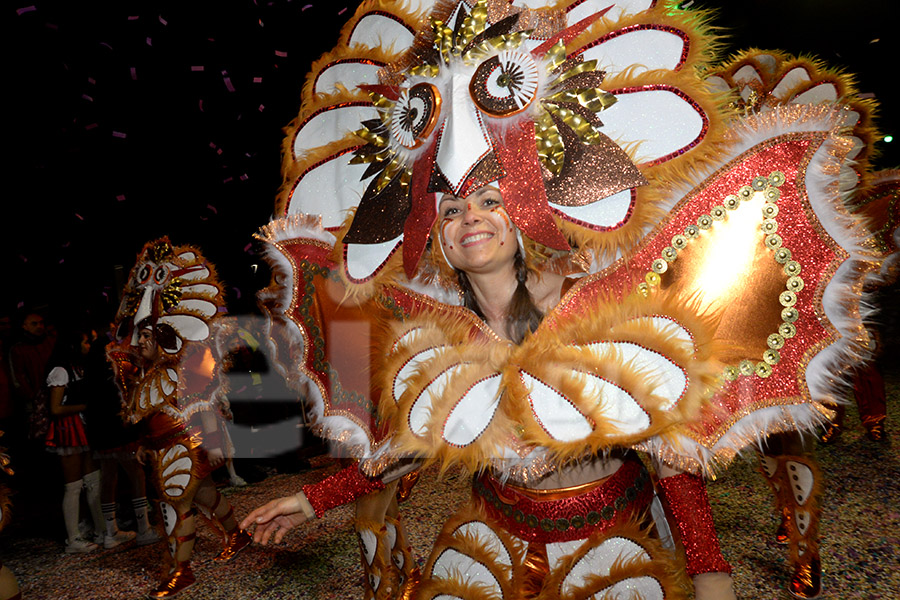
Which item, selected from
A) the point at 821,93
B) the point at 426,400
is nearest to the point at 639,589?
the point at 426,400

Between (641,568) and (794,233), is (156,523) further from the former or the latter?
(794,233)

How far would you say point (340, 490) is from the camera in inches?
57.2

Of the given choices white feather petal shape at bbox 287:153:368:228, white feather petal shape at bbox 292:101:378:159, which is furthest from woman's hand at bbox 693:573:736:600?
white feather petal shape at bbox 292:101:378:159

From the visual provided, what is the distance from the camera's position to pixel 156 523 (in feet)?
16.6

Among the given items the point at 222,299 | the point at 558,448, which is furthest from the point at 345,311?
the point at 222,299

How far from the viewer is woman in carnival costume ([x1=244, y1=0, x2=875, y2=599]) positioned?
3.52 ft

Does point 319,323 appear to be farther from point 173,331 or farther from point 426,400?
point 173,331

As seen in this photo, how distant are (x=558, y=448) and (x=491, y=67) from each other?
2.81ft

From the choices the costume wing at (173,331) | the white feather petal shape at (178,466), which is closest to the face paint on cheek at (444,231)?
the costume wing at (173,331)

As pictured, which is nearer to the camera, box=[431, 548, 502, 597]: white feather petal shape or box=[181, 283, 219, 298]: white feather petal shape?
box=[431, 548, 502, 597]: white feather petal shape

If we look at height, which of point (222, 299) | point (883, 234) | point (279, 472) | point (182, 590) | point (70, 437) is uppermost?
point (883, 234)

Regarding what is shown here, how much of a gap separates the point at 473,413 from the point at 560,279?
493mm

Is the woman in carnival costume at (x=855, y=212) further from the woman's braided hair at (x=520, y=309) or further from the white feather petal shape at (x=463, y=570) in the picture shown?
the white feather petal shape at (x=463, y=570)

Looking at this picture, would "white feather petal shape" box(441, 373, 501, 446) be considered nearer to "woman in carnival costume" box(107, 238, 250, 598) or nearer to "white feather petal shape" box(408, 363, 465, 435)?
"white feather petal shape" box(408, 363, 465, 435)
